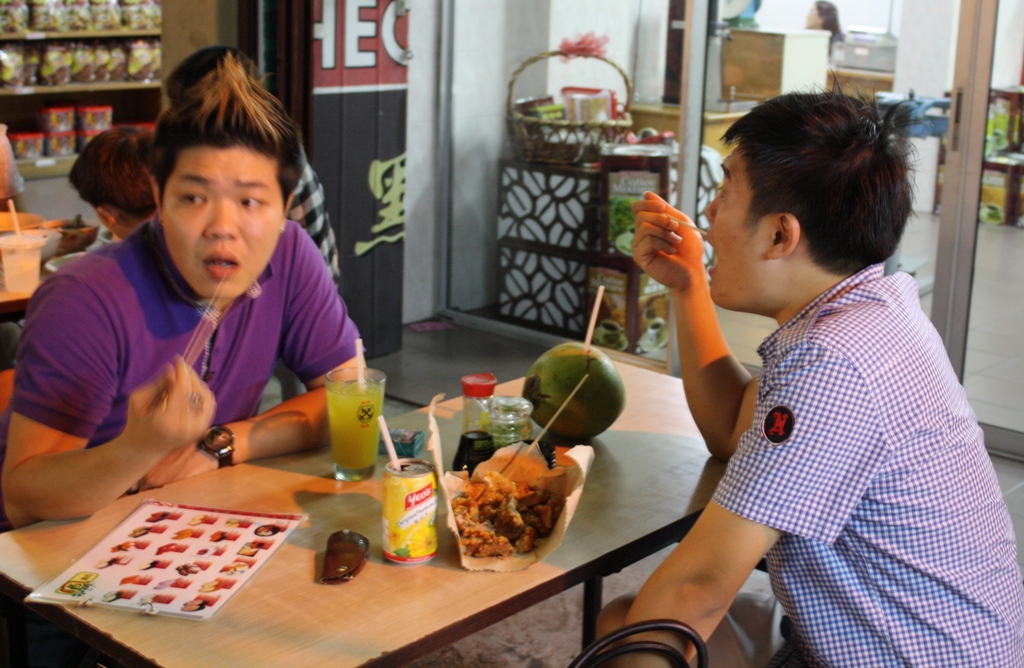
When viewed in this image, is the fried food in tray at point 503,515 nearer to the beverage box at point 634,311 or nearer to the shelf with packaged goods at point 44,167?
the beverage box at point 634,311

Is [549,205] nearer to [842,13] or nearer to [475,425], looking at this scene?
[842,13]

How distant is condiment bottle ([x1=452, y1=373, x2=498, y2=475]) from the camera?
1.66m

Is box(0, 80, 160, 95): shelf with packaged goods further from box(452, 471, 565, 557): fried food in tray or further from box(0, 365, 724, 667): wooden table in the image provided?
box(452, 471, 565, 557): fried food in tray

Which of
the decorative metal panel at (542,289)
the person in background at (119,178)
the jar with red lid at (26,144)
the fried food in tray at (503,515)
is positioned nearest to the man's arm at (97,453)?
the fried food in tray at (503,515)

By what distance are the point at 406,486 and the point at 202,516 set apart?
0.32 meters

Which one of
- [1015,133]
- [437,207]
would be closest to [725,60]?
[1015,133]

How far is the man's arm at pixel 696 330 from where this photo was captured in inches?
70.0

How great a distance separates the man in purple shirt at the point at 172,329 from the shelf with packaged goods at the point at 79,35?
3970 mm

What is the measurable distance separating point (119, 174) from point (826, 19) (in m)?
2.68

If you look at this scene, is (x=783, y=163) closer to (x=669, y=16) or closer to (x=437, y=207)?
(x=669, y=16)

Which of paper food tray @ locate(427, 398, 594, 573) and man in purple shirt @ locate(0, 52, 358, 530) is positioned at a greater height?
man in purple shirt @ locate(0, 52, 358, 530)

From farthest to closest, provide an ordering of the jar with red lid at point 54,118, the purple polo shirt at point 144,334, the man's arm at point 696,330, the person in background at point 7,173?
the jar with red lid at point 54,118 → the person in background at point 7,173 → the man's arm at point 696,330 → the purple polo shirt at point 144,334

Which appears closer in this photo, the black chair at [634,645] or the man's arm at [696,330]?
the black chair at [634,645]

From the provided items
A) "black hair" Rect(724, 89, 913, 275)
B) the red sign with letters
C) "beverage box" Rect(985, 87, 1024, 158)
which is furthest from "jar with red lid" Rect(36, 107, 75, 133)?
"black hair" Rect(724, 89, 913, 275)
